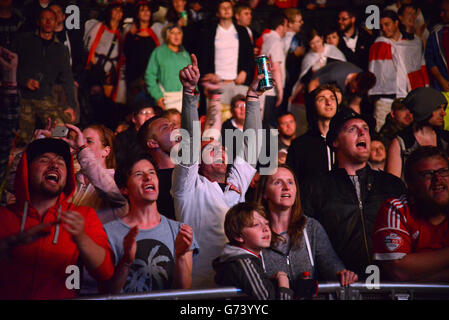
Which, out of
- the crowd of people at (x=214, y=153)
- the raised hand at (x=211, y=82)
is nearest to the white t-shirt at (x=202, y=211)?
the crowd of people at (x=214, y=153)

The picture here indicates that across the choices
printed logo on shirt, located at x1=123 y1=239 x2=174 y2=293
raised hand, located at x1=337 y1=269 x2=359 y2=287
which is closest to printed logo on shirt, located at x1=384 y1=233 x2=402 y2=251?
raised hand, located at x1=337 y1=269 x2=359 y2=287

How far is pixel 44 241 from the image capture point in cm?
337

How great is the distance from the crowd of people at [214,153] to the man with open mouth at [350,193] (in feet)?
0.03

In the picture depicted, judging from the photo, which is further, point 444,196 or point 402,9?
point 402,9

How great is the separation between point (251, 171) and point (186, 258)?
111 centimetres

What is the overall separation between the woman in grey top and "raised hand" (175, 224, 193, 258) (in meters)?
0.52

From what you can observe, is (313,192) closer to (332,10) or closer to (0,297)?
(0,297)

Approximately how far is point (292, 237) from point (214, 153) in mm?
856

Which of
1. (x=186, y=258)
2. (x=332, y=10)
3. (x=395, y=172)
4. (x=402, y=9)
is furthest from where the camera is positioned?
(x=332, y=10)

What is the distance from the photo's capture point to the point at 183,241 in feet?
11.5

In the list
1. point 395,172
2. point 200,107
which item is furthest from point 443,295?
point 200,107

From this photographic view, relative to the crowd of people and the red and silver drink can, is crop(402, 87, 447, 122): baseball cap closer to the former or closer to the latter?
the crowd of people

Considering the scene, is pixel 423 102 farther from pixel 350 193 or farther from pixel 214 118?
pixel 214 118

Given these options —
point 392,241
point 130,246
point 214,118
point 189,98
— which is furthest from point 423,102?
point 130,246
